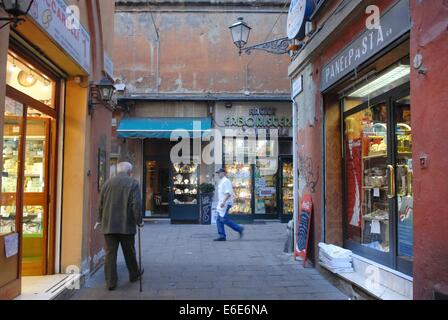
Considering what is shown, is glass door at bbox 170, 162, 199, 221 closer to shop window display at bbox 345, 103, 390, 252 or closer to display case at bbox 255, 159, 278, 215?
display case at bbox 255, 159, 278, 215

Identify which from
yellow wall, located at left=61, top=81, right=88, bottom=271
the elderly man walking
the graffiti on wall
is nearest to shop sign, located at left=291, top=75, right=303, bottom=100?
the graffiti on wall

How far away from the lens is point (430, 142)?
3.67 metres

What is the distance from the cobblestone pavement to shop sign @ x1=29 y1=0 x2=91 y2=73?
319 cm

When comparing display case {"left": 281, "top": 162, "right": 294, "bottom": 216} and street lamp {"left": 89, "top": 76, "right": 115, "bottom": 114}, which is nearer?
street lamp {"left": 89, "top": 76, "right": 115, "bottom": 114}

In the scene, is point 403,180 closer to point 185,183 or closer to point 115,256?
point 115,256

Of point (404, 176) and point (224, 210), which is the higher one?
point (404, 176)

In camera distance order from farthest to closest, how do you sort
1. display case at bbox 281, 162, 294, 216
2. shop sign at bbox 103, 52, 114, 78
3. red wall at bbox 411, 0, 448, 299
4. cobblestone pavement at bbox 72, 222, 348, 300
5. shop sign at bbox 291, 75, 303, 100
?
1. display case at bbox 281, 162, 294, 216
2. shop sign at bbox 291, 75, 303, 100
3. shop sign at bbox 103, 52, 114, 78
4. cobblestone pavement at bbox 72, 222, 348, 300
5. red wall at bbox 411, 0, 448, 299

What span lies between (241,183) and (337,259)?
26.4 feet

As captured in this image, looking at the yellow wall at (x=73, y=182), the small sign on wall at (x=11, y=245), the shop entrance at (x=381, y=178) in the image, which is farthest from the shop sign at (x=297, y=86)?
the small sign on wall at (x=11, y=245)

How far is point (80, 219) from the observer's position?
20.4 feet

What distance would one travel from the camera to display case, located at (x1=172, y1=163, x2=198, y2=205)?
44.6ft

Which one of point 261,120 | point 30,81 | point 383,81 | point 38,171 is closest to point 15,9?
point 30,81

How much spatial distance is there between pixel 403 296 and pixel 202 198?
9.04 meters

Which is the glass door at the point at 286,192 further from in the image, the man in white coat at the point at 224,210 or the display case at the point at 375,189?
the display case at the point at 375,189
